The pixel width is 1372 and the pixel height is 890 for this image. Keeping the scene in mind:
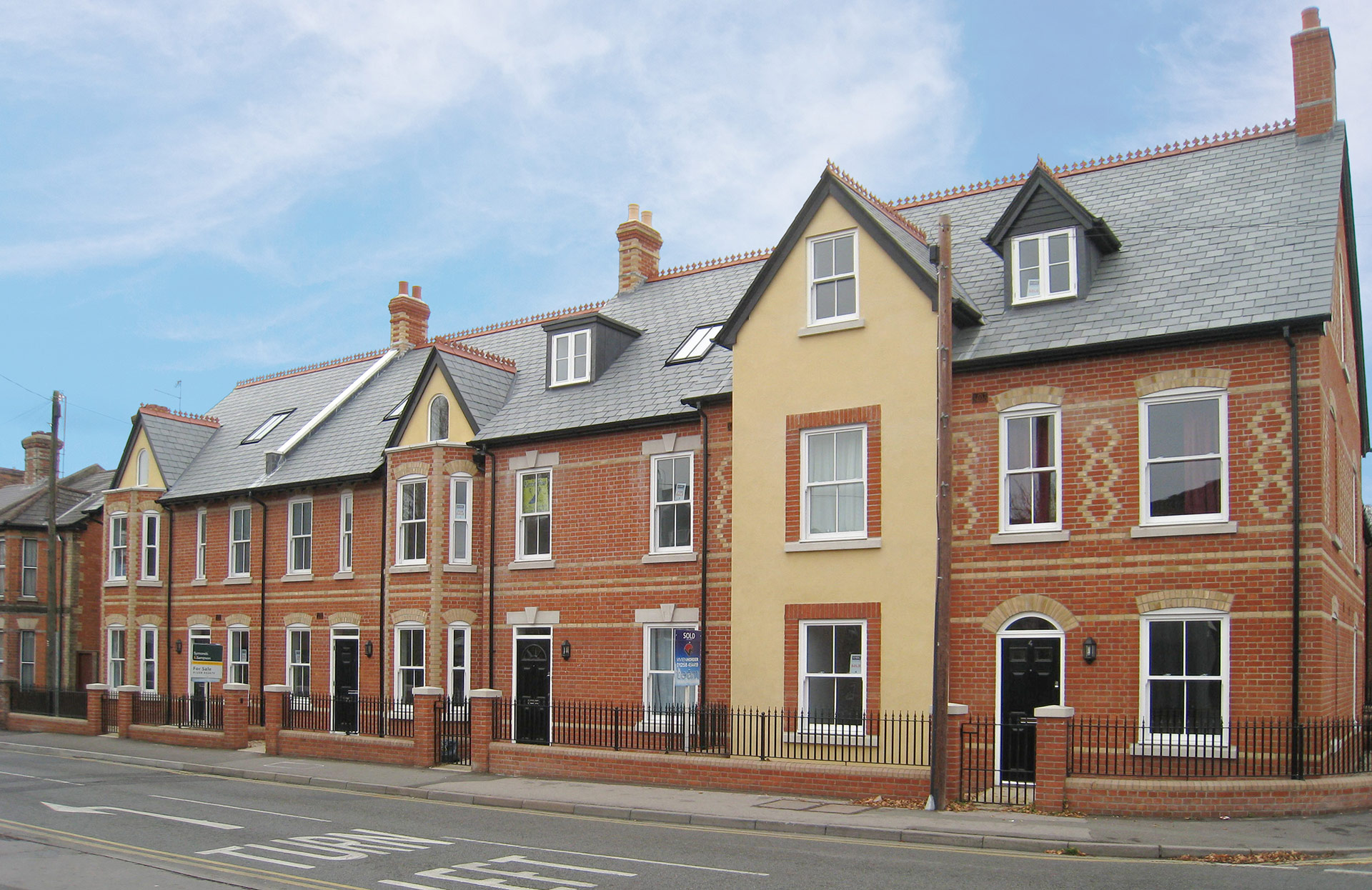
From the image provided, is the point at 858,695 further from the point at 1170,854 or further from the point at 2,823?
the point at 2,823

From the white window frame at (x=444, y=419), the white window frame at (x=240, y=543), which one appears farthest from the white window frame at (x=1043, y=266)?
the white window frame at (x=240, y=543)

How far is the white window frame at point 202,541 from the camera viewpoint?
3209 centimetres

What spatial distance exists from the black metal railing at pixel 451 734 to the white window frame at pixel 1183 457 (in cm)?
1293

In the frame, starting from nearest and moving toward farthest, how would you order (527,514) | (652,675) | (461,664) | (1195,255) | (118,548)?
(1195,255)
(652,675)
(527,514)
(461,664)
(118,548)

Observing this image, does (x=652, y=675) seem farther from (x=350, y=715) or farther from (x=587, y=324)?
(x=350, y=715)

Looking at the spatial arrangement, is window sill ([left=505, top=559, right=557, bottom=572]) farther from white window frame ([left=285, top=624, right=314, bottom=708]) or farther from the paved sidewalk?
white window frame ([left=285, top=624, right=314, bottom=708])

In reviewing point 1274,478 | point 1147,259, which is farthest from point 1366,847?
point 1147,259

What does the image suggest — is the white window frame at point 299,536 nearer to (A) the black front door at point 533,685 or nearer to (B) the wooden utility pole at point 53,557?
(A) the black front door at point 533,685

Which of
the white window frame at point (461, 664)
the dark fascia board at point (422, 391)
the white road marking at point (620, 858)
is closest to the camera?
the white road marking at point (620, 858)

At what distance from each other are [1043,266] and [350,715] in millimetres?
18705

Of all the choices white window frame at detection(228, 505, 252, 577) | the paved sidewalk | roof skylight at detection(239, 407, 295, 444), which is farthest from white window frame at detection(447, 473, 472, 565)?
roof skylight at detection(239, 407, 295, 444)

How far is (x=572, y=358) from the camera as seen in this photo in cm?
2589

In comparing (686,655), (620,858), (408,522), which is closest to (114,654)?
(408,522)

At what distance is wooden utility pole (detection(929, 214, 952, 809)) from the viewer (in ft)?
49.1
